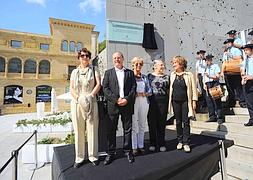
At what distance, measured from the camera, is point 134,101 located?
2453mm

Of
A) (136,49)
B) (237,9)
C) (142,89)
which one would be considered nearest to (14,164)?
(142,89)

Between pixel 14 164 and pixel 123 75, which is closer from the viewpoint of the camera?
pixel 14 164

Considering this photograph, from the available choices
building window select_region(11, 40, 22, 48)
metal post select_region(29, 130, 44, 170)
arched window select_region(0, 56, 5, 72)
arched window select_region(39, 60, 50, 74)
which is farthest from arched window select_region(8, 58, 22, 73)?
metal post select_region(29, 130, 44, 170)

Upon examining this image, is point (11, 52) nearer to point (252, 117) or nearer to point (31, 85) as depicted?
point (31, 85)

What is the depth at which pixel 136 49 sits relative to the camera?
5.11 m

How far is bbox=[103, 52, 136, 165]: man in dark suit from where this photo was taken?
2.31 m

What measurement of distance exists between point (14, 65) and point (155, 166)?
25935 mm

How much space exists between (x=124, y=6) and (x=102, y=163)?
4137 mm

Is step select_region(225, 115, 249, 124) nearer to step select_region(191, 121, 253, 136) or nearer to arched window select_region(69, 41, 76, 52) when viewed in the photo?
step select_region(191, 121, 253, 136)

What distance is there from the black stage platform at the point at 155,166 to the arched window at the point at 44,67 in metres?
24.0

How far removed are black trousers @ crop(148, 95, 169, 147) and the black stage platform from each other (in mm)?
231

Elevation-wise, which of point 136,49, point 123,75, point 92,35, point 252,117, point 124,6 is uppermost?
point 92,35

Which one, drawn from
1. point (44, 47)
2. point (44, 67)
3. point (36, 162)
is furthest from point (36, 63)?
point (36, 162)

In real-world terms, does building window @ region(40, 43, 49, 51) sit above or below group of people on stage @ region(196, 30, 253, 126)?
above
